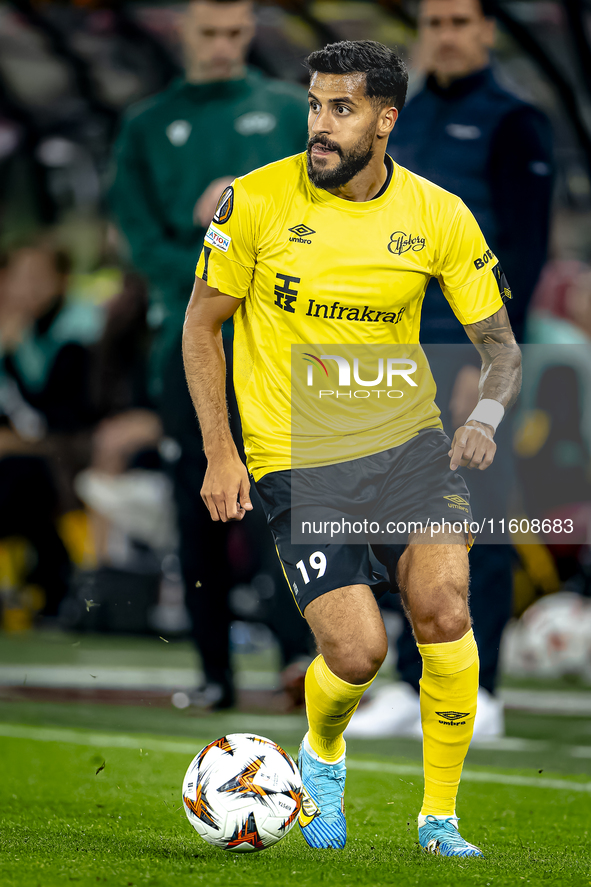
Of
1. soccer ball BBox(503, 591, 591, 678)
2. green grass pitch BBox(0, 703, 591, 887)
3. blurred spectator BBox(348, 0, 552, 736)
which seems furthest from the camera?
soccer ball BBox(503, 591, 591, 678)

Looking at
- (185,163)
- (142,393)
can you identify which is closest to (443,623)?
(185,163)

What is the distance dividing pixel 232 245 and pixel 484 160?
1431mm

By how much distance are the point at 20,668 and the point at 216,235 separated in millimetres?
4506

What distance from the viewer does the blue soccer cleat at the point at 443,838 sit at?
3.28 meters

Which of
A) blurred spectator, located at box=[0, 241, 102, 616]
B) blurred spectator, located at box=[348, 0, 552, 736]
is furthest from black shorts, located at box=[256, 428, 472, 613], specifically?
blurred spectator, located at box=[0, 241, 102, 616]

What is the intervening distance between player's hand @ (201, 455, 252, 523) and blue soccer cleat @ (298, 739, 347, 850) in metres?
0.70

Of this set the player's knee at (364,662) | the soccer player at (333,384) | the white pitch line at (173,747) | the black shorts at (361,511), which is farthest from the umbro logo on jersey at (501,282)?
the white pitch line at (173,747)

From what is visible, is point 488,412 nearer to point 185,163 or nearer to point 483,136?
point 483,136

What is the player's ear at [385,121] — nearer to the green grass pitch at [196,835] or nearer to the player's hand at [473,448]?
the player's hand at [473,448]

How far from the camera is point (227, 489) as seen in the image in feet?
11.8

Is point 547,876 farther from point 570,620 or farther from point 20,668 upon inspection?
point 20,668

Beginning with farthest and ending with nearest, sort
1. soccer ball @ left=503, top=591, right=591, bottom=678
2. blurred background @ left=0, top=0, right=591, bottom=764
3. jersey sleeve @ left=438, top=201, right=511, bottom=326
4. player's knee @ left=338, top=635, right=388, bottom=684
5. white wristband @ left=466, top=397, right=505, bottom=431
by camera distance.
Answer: soccer ball @ left=503, top=591, right=591, bottom=678, blurred background @ left=0, top=0, right=591, bottom=764, jersey sleeve @ left=438, top=201, right=511, bottom=326, white wristband @ left=466, top=397, right=505, bottom=431, player's knee @ left=338, top=635, right=388, bottom=684

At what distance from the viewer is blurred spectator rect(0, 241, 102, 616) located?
29.3 ft

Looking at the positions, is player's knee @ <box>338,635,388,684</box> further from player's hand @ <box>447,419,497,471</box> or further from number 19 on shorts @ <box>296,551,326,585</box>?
player's hand @ <box>447,419,497,471</box>
